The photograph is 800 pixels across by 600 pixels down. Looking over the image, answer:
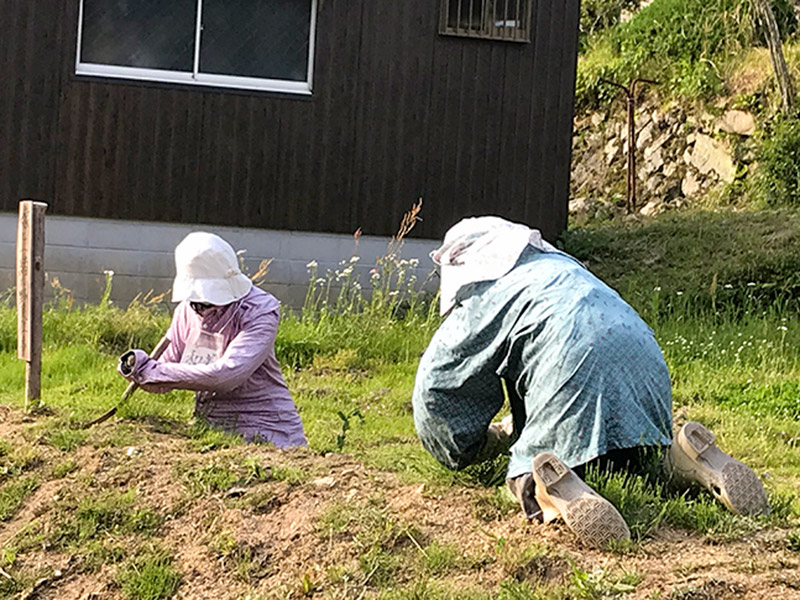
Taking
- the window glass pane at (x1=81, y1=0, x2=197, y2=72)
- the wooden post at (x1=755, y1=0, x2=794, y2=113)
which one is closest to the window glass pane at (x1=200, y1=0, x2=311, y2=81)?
the window glass pane at (x1=81, y1=0, x2=197, y2=72)

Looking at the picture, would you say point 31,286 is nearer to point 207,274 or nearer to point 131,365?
point 131,365

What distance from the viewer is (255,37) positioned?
39.0 ft

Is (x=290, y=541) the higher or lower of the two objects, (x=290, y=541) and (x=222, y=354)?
the lower

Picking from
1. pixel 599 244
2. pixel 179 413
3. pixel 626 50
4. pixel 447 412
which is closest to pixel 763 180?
pixel 599 244

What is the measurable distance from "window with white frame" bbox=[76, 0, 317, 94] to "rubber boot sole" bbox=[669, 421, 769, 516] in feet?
28.0

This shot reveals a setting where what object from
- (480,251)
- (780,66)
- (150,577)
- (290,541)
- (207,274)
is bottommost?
(150,577)

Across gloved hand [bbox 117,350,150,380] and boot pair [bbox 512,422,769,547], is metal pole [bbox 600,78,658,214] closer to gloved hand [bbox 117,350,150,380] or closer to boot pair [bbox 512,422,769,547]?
gloved hand [bbox 117,350,150,380]

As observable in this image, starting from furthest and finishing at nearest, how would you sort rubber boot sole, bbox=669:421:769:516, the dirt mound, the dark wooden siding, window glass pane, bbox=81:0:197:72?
window glass pane, bbox=81:0:197:72, the dark wooden siding, rubber boot sole, bbox=669:421:769:516, the dirt mound

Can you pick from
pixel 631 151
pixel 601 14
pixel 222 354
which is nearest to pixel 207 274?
pixel 222 354

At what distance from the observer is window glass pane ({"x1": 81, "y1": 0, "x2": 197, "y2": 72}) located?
38.5 ft

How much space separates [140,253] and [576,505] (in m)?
8.69

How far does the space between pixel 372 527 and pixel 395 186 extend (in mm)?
8263

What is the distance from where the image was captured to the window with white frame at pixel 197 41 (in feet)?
38.5

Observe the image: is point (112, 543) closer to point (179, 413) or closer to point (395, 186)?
point (179, 413)
